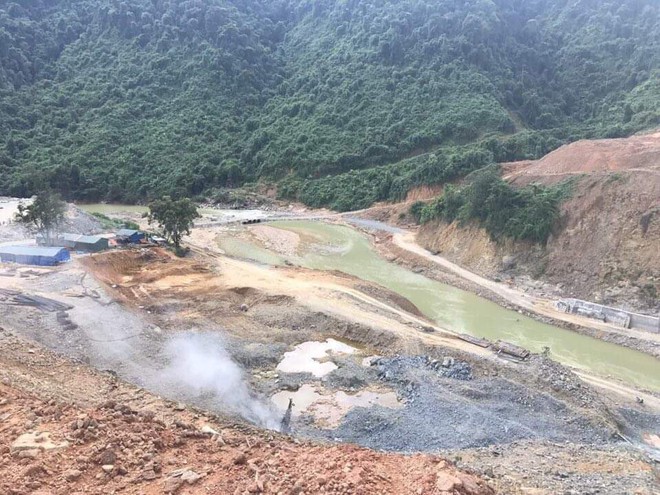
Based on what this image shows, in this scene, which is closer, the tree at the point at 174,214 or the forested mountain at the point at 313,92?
the tree at the point at 174,214

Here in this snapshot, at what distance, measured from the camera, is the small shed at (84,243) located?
35906mm

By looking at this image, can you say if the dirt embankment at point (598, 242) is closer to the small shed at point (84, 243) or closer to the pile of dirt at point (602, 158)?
the pile of dirt at point (602, 158)

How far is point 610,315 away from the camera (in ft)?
107

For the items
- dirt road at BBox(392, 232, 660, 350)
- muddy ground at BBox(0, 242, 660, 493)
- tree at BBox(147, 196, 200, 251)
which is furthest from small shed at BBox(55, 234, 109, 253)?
dirt road at BBox(392, 232, 660, 350)

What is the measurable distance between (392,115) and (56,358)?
66.9 metres

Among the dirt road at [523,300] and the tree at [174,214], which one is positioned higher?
the tree at [174,214]

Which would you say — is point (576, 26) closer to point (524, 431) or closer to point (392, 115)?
point (392, 115)

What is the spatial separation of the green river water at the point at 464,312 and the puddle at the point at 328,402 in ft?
40.3

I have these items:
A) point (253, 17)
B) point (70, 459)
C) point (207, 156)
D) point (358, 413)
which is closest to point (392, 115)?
point (207, 156)

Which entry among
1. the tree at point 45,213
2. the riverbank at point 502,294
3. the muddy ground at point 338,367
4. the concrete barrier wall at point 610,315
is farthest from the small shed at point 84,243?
the concrete barrier wall at point 610,315

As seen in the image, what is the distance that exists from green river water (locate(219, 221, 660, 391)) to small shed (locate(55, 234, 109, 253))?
12.6 metres

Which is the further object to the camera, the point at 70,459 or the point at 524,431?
the point at 524,431

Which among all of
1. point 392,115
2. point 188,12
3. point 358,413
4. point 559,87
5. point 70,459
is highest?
point 188,12

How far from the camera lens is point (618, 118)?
7112cm
